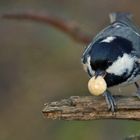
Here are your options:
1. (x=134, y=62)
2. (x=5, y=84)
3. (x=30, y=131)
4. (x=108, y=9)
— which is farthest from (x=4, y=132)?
(x=134, y=62)

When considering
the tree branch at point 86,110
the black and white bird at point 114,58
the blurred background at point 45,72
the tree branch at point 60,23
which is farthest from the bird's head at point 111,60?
the blurred background at point 45,72

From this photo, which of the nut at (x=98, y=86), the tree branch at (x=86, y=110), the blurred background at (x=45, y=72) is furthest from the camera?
the blurred background at (x=45, y=72)

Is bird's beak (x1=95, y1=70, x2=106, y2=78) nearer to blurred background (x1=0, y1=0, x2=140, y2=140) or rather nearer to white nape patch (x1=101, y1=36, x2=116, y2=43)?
white nape patch (x1=101, y1=36, x2=116, y2=43)

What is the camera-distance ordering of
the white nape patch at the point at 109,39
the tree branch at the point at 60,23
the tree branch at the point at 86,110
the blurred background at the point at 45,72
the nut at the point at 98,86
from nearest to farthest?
the tree branch at the point at 86,110
the nut at the point at 98,86
the white nape patch at the point at 109,39
the tree branch at the point at 60,23
the blurred background at the point at 45,72

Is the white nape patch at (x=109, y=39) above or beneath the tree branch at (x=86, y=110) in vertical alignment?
above

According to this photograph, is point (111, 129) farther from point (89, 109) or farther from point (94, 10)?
point (89, 109)

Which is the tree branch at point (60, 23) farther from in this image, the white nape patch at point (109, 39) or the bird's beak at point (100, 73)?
the bird's beak at point (100, 73)

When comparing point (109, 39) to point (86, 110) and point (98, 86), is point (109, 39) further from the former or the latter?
point (86, 110)
